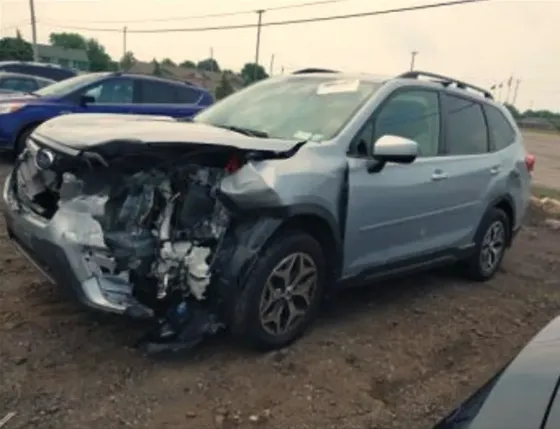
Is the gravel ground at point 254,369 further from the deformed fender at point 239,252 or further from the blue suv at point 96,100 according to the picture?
the blue suv at point 96,100

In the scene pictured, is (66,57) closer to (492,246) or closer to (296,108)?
(492,246)

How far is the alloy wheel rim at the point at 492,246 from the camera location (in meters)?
5.99

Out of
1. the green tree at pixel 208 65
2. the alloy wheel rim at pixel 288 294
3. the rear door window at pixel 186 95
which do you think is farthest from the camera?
the green tree at pixel 208 65

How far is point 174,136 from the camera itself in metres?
3.68

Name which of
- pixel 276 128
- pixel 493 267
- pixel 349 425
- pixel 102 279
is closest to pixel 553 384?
pixel 349 425

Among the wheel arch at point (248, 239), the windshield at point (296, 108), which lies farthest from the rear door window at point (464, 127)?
the wheel arch at point (248, 239)

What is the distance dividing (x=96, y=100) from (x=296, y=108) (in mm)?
6334

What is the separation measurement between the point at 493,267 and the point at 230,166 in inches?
138

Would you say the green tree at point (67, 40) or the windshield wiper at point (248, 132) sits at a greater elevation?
the windshield wiper at point (248, 132)

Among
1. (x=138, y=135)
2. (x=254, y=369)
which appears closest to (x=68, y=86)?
(x=138, y=135)

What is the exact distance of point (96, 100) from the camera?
400 inches

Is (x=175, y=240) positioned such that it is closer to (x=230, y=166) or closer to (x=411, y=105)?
(x=230, y=166)

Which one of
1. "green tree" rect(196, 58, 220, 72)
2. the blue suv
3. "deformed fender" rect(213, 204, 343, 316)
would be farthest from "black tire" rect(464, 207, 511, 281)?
"green tree" rect(196, 58, 220, 72)

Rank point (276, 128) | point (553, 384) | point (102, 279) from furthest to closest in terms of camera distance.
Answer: point (276, 128)
point (102, 279)
point (553, 384)
